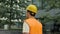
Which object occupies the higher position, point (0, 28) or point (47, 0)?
point (47, 0)

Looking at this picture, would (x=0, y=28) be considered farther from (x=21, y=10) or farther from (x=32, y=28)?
(x=32, y=28)

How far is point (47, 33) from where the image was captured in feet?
50.8

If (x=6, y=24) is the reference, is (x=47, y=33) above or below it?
below

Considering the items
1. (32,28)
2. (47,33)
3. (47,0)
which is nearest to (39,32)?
(32,28)

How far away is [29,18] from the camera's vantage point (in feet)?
15.0

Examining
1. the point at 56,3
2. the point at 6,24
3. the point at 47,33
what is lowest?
the point at 47,33

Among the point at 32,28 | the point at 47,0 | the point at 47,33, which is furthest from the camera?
the point at 47,33

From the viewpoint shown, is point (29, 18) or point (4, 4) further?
point (4, 4)

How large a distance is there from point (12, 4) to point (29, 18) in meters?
8.78

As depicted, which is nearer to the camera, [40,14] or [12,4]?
[12,4]

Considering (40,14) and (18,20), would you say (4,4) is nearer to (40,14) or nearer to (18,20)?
(18,20)

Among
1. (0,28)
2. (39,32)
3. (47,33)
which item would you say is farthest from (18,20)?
(39,32)

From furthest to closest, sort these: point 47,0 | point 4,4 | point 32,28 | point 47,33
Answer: point 47,33
point 47,0
point 4,4
point 32,28

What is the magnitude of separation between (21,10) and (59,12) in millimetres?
2269
